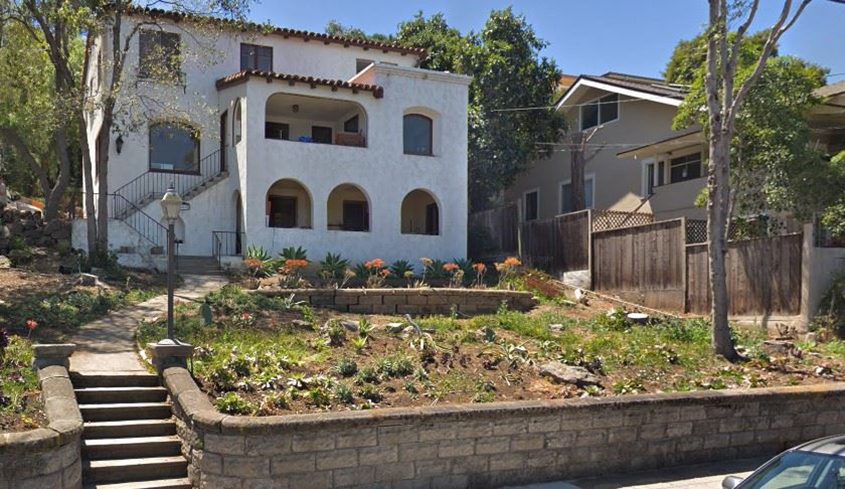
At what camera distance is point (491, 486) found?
26.2ft

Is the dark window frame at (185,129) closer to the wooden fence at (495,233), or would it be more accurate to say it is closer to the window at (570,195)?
the wooden fence at (495,233)

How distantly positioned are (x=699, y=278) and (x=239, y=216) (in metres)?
12.5

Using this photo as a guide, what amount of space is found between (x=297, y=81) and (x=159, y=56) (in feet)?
12.2

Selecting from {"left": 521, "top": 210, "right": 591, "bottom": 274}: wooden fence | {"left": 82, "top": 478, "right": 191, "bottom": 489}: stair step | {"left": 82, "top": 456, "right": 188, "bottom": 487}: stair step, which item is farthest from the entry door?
{"left": 82, "top": 478, "right": 191, "bottom": 489}: stair step

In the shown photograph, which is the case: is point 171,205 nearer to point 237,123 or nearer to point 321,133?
point 237,123

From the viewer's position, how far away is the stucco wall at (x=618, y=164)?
76.9ft

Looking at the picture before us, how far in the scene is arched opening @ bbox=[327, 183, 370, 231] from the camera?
24.9 meters

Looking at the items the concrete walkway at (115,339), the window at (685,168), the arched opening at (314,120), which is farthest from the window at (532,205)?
the concrete walkway at (115,339)

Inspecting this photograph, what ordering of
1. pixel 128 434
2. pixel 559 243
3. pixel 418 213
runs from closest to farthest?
pixel 128 434, pixel 559 243, pixel 418 213

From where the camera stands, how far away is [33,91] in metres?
22.1

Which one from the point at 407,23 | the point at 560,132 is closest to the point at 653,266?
the point at 560,132

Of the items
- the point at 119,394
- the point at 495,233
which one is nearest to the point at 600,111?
the point at 495,233

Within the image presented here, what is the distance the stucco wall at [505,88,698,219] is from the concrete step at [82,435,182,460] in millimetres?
17689

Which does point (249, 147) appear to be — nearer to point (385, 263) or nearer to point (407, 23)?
point (385, 263)
